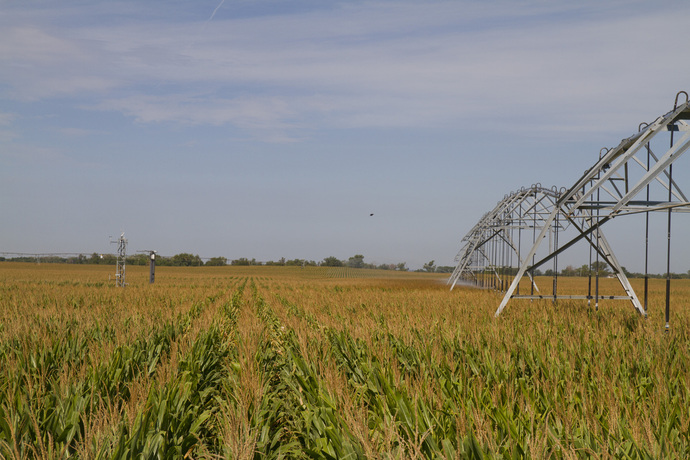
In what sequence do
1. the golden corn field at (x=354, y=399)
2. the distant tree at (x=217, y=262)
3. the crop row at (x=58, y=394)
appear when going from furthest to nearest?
1. the distant tree at (x=217, y=262)
2. the crop row at (x=58, y=394)
3. the golden corn field at (x=354, y=399)

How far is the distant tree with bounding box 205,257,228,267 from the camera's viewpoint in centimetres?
11538

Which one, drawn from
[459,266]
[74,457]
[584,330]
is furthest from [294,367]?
[459,266]

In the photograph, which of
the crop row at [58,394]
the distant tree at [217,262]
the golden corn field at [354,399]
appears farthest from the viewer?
the distant tree at [217,262]

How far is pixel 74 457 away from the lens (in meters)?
4.16

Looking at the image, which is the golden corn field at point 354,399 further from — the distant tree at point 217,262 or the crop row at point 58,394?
the distant tree at point 217,262

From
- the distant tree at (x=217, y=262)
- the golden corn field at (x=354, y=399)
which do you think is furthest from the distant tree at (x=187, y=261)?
the golden corn field at (x=354, y=399)

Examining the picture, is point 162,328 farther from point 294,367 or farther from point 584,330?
point 584,330

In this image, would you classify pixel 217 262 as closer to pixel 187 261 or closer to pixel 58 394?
pixel 187 261

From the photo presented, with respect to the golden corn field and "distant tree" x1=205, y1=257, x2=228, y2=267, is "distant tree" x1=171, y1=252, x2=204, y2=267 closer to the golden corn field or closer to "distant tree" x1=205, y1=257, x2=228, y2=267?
"distant tree" x1=205, y1=257, x2=228, y2=267

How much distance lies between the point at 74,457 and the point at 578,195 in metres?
13.3

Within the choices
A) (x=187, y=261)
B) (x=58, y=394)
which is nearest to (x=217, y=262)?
(x=187, y=261)

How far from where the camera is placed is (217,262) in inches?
4577

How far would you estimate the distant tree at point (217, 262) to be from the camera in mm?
115375

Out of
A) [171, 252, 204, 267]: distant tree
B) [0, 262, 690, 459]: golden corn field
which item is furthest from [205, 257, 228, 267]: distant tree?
[0, 262, 690, 459]: golden corn field
